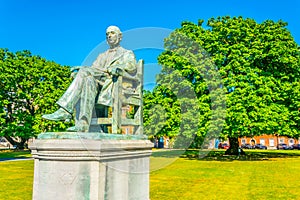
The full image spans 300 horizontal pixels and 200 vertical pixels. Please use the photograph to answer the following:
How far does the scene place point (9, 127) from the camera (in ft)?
93.2

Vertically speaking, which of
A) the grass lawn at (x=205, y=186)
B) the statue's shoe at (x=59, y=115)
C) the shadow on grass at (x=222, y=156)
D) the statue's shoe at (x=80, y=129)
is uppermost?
the statue's shoe at (x=59, y=115)

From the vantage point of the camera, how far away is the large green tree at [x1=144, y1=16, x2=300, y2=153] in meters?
20.5

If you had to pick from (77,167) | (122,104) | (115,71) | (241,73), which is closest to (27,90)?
(241,73)

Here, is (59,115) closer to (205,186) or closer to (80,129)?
(80,129)

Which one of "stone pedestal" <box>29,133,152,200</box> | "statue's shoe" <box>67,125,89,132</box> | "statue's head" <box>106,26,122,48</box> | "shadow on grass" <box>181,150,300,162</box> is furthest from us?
"shadow on grass" <box>181,150,300,162</box>

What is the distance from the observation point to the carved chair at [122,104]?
5.59 m

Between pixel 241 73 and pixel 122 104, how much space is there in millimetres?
17572

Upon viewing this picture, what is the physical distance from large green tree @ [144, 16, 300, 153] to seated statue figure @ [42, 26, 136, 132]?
14.4 metres

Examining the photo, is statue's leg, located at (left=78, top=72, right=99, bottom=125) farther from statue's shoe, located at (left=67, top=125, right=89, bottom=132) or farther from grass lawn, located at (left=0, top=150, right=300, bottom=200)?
grass lawn, located at (left=0, top=150, right=300, bottom=200)

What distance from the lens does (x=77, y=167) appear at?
4.45 m

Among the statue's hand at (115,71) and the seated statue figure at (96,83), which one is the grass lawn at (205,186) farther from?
the statue's hand at (115,71)

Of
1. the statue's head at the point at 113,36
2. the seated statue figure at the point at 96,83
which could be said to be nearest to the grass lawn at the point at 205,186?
the seated statue figure at the point at 96,83

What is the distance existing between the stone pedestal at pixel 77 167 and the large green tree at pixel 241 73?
51.2 ft

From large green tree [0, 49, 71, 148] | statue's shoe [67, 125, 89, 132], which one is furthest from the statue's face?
large green tree [0, 49, 71, 148]
